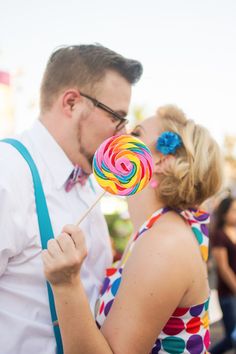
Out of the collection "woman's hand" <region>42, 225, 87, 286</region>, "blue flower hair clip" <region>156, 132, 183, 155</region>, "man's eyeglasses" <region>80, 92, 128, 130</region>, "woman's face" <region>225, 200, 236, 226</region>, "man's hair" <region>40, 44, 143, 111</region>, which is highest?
"man's hair" <region>40, 44, 143, 111</region>

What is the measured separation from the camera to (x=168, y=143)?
6.81ft

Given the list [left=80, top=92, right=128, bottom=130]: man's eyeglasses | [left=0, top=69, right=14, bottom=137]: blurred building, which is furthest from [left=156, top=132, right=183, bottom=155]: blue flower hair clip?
[left=0, top=69, right=14, bottom=137]: blurred building

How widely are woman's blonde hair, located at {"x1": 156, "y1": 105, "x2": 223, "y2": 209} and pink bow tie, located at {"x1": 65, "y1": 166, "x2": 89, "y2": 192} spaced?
0.46m

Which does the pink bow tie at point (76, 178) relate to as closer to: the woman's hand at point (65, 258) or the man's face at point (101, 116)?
the man's face at point (101, 116)

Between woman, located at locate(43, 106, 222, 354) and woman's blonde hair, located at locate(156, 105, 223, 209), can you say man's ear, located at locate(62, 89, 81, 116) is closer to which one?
woman, located at locate(43, 106, 222, 354)

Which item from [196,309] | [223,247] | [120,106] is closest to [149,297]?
[196,309]

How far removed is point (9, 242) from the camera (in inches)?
67.7

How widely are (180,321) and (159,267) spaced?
1.14 feet

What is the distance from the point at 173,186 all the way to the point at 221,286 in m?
3.05

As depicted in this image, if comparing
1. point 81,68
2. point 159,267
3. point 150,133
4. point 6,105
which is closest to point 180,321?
point 159,267

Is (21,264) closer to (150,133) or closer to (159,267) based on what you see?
(159,267)

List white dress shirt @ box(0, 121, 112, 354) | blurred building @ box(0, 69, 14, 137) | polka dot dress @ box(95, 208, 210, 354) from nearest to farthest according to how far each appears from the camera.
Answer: white dress shirt @ box(0, 121, 112, 354)
polka dot dress @ box(95, 208, 210, 354)
blurred building @ box(0, 69, 14, 137)

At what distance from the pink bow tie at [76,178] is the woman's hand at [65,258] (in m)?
0.63

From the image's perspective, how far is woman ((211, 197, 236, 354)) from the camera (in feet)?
15.0
